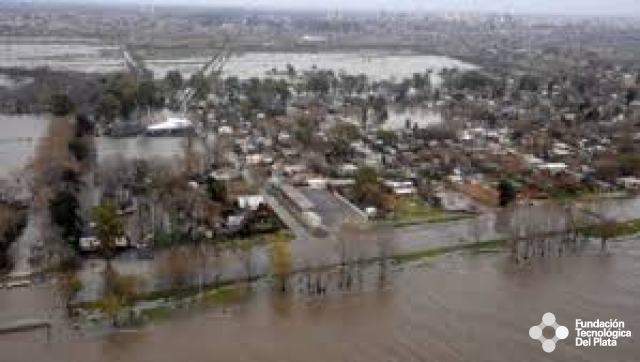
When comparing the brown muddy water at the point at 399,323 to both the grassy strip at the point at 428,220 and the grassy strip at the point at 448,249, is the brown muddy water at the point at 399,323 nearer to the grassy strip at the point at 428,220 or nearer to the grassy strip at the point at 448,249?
the grassy strip at the point at 448,249

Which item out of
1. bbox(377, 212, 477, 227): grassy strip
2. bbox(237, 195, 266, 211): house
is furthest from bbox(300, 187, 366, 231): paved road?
bbox(237, 195, 266, 211): house

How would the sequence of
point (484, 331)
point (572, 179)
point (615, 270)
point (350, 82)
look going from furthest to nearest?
1. point (350, 82)
2. point (572, 179)
3. point (615, 270)
4. point (484, 331)

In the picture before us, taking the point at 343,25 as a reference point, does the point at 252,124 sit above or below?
below

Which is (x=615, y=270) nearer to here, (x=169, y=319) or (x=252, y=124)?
(x=169, y=319)

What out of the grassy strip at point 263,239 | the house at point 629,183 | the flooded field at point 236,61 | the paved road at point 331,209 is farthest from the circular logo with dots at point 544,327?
the flooded field at point 236,61

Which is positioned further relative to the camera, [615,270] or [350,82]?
[350,82]

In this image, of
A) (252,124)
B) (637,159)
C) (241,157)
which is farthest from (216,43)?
(637,159)
